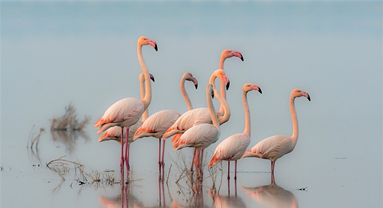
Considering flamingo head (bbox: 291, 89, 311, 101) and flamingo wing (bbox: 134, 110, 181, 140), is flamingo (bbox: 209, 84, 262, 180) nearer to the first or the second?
flamingo wing (bbox: 134, 110, 181, 140)

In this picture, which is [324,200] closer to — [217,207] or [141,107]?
[217,207]

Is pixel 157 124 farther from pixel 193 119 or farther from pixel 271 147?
pixel 271 147

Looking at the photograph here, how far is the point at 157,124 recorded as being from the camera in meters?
9.64

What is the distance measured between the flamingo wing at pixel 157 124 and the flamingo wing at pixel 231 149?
1438 mm

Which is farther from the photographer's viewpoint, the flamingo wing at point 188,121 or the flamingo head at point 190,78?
the flamingo head at point 190,78

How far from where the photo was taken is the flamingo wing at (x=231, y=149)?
8.63m

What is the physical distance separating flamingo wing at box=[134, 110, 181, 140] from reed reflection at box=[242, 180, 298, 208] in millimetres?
2386

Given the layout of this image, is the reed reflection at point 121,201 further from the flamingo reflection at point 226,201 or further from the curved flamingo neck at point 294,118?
the curved flamingo neck at point 294,118

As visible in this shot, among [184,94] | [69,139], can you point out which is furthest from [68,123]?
[184,94]

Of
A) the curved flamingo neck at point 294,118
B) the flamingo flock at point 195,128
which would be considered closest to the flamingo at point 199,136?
the flamingo flock at point 195,128

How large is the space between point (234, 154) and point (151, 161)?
12.2ft

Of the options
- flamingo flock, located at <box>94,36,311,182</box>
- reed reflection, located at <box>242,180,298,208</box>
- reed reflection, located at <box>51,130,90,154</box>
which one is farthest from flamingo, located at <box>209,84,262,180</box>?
reed reflection, located at <box>51,130,90,154</box>

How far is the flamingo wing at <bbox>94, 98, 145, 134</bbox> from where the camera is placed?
9.20m

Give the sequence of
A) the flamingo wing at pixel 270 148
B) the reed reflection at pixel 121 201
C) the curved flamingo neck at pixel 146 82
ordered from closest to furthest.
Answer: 1. the reed reflection at pixel 121 201
2. the flamingo wing at pixel 270 148
3. the curved flamingo neck at pixel 146 82
